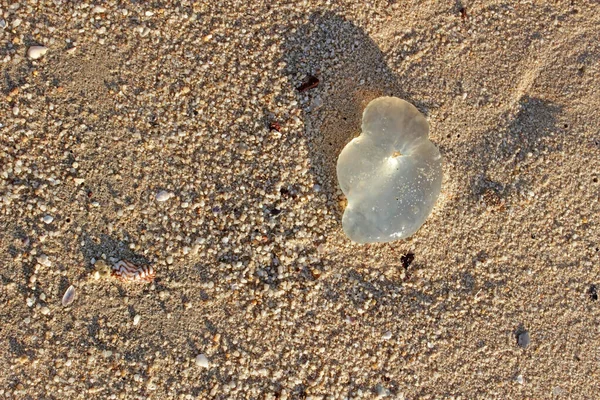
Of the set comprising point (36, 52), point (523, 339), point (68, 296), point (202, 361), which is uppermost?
point (36, 52)

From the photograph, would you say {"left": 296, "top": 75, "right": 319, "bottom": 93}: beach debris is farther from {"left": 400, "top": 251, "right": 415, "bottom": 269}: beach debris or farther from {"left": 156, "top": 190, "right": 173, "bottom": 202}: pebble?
{"left": 400, "top": 251, "right": 415, "bottom": 269}: beach debris

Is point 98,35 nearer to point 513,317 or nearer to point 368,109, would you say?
point 368,109

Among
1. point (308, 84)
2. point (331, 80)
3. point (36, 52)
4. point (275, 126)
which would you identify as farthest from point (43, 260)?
point (331, 80)

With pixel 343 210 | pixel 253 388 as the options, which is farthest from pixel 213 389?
pixel 343 210

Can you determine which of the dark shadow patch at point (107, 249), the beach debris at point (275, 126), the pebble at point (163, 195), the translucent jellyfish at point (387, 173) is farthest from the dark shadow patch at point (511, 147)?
the dark shadow patch at point (107, 249)

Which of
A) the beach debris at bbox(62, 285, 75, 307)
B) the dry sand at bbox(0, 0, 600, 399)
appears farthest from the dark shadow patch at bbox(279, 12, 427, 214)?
the beach debris at bbox(62, 285, 75, 307)

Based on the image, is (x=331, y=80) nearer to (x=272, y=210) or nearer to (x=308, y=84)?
(x=308, y=84)

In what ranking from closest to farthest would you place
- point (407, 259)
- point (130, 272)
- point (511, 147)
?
point (130, 272)
point (407, 259)
point (511, 147)

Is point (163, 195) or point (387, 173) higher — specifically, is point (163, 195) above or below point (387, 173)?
above
